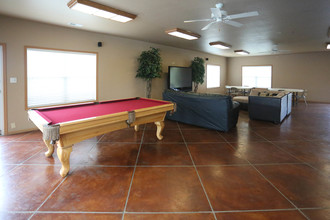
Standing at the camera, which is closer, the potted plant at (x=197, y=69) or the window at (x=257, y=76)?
Answer: the potted plant at (x=197, y=69)

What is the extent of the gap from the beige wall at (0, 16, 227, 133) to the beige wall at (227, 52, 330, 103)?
18.8 ft

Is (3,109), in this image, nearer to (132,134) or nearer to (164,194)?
(132,134)

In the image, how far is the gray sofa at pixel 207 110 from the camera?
14.9 feet

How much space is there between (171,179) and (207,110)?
2.59m

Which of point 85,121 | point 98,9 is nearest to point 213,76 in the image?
point 98,9

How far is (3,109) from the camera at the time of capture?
420cm

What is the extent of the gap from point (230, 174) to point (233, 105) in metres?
2.54

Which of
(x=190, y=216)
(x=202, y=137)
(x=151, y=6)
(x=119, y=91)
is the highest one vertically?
(x=151, y=6)

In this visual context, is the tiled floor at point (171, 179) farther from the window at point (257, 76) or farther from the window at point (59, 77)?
the window at point (257, 76)

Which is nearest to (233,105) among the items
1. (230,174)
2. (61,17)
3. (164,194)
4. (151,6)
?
(230,174)

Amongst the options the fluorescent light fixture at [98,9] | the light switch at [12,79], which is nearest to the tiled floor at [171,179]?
the light switch at [12,79]

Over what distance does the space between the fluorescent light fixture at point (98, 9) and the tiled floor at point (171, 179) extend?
243 centimetres

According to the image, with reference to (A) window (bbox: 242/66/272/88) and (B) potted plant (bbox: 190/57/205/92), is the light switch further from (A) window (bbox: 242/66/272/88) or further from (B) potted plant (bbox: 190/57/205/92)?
(A) window (bbox: 242/66/272/88)

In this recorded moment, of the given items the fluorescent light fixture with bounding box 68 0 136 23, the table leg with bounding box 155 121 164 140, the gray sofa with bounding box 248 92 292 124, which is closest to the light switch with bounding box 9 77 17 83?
the fluorescent light fixture with bounding box 68 0 136 23
